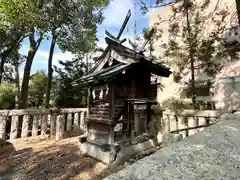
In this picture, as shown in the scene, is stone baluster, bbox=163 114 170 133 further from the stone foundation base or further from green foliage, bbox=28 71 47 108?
green foliage, bbox=28 71 47 108

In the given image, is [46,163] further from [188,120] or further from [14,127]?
[188,120]

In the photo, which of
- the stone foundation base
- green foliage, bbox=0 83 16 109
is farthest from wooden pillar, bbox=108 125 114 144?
green foliage, bbox=0 83 16 109

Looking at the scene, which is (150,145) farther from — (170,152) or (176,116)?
(170,152)

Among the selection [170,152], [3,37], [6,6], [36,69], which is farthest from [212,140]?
[36,69]

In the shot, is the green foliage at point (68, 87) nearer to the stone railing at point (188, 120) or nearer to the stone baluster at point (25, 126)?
the stone baluster at point (25, 126)

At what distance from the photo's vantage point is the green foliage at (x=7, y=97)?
32.2 ft

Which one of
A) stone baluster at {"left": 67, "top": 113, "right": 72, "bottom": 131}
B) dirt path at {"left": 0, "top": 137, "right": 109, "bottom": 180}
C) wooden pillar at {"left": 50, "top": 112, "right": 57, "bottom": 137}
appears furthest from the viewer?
stone baluster at {"left": 67, "top": 113, "right": 72, "bottom": 131}

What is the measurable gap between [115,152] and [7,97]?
8.37m

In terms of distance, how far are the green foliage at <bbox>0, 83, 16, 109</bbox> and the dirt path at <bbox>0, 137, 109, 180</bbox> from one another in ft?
13.8

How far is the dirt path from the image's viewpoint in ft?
13.8

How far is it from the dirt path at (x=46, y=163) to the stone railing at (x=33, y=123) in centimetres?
61

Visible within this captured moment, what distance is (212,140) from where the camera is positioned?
5.12 feet

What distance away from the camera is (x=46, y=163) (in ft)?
16.0

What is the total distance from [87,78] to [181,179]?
444cm
